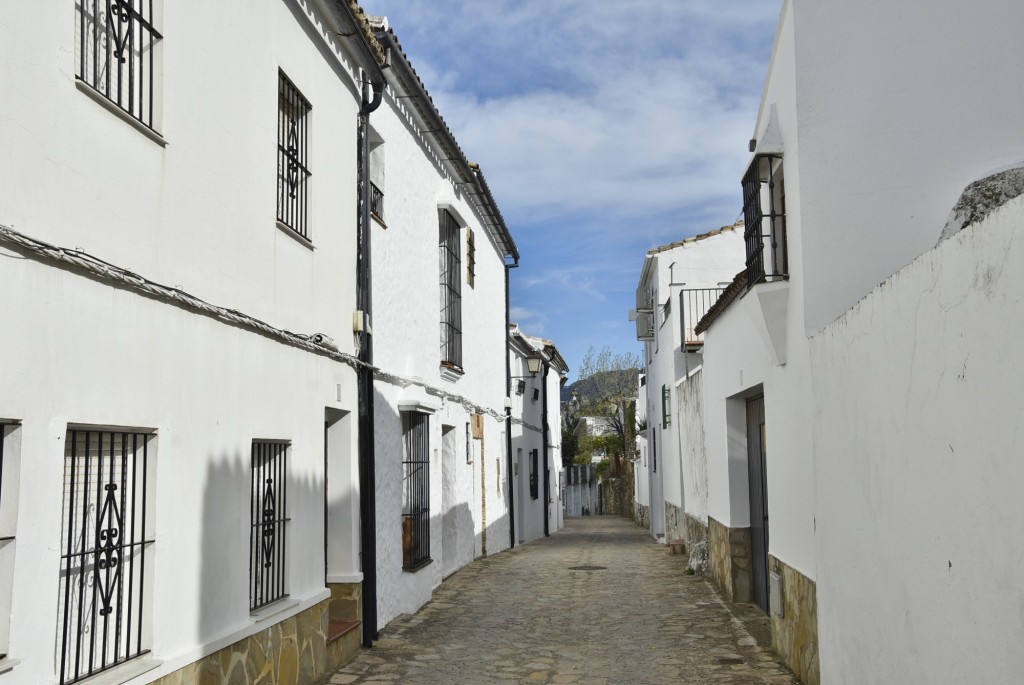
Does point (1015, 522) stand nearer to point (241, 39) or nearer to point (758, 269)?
point (758, 269)

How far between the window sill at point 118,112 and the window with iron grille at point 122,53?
28 millimetres

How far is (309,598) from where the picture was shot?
758 cm

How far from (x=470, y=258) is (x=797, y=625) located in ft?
31.8

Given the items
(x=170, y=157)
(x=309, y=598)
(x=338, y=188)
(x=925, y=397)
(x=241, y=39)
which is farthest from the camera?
(x=338, y=188)

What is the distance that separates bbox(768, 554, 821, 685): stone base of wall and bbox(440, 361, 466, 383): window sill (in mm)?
6070

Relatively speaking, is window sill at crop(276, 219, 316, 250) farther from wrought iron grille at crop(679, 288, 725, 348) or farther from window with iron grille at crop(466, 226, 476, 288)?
wrought iron grille at crop(679, 288, 725, 348)

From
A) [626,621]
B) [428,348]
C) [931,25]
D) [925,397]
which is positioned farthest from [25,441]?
[428,348]

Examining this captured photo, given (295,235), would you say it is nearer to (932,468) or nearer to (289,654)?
(289,654)

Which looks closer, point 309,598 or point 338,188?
point 309,598

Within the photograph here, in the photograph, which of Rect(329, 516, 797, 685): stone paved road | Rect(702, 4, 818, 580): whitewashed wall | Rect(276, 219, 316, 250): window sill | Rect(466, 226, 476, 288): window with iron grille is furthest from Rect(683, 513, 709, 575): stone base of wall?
Rect(276, 219, 316, 250): window sill

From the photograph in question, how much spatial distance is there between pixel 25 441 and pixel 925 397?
390 cm

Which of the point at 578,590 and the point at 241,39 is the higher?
the point at 241,39

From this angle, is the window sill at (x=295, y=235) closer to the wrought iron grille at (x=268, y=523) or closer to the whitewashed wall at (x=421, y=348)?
the wrought iron grille at (x=268, y=523)

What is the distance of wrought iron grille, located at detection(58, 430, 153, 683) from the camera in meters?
4.54
